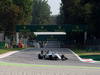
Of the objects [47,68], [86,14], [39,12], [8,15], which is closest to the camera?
[47,68]

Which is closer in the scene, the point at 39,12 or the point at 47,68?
the point at 47,68

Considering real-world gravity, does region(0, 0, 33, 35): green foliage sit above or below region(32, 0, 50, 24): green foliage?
below

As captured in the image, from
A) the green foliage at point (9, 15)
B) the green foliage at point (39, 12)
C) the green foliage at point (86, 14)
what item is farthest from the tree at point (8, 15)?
the green foliage at point (39, 12)

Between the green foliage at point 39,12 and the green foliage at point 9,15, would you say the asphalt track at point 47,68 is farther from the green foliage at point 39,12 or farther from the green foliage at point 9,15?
the green foliage at point 39,12

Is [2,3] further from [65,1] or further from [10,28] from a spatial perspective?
[65,1]

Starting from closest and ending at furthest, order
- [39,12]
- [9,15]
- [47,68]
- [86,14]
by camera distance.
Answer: [47,68], [86,14], [9,15], [39,12]

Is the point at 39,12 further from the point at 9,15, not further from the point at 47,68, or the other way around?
the point at 47,68

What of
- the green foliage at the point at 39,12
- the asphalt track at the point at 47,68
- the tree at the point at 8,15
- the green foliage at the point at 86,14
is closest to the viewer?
the asphalt track at the point at 47,68

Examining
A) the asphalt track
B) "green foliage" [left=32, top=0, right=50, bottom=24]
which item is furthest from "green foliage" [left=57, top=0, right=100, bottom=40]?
"green foliage" [left=32, top=0, right=50, bottom=24]

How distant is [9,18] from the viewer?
186 feet

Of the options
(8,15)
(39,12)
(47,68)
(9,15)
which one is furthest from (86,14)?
(39,12)

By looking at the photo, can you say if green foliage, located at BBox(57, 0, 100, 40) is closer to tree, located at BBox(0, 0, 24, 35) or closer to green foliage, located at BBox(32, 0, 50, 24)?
tree, located at BBox(0, 0, 24, 35)

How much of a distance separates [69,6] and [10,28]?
62.7 ft

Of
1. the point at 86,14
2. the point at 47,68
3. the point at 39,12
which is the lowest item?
the point at 47,68
